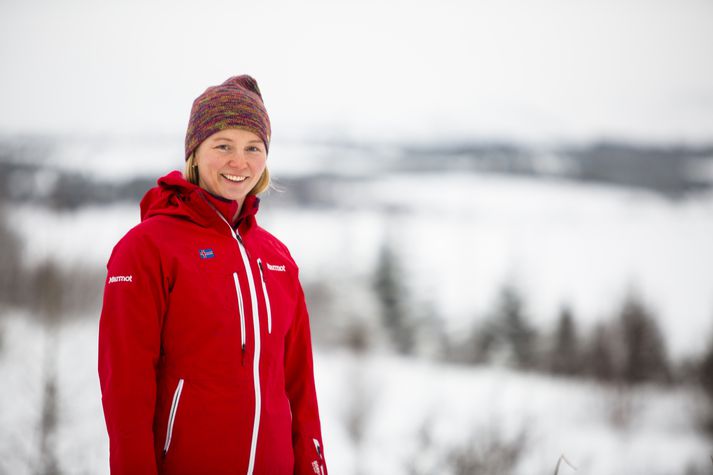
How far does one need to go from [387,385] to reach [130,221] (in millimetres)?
23749

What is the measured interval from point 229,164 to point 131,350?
62cm

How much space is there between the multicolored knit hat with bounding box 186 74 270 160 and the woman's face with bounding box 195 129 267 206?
0.02 m

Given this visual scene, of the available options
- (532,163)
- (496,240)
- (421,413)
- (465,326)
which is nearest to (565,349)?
(465,326)

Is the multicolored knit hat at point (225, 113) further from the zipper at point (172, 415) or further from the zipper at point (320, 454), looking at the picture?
the zipper at point (320, 454)

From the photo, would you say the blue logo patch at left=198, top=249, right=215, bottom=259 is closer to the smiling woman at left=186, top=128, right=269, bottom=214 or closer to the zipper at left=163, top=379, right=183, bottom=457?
the smiling woman at left=186, top=128, right=269, bottom=214

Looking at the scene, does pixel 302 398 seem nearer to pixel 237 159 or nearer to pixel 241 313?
pixel 241 313

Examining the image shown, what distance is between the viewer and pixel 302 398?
2283mm

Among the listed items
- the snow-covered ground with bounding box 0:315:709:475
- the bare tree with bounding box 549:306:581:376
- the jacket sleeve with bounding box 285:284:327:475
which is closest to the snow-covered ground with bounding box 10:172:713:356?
the bare tree with bounding box 549:306:581:376

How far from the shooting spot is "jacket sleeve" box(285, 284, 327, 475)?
2.23 meters

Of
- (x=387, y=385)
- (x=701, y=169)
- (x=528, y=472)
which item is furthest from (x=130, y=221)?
(x=701, y=169)

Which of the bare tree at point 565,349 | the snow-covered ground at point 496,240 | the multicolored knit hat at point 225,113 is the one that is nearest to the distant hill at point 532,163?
the snow-covered ground at point 496,240

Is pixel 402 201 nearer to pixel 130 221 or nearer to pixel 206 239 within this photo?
pixel 130 221

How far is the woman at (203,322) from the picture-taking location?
5.96ft

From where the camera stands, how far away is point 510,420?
39469 mm
